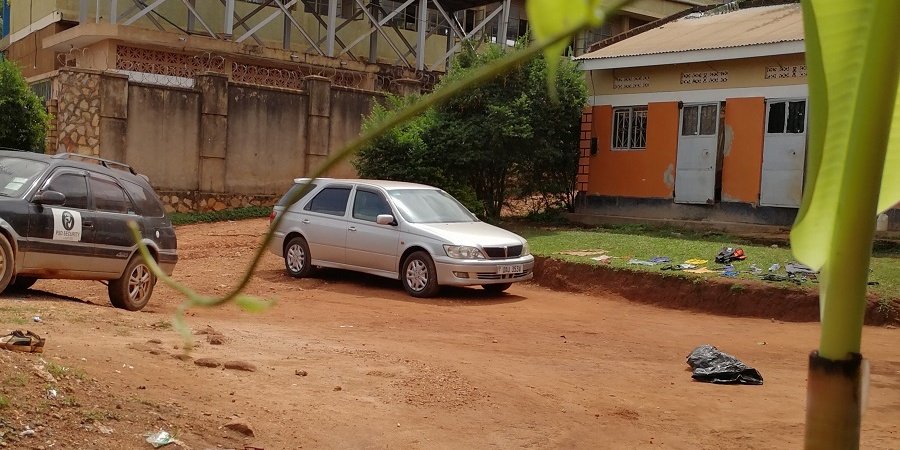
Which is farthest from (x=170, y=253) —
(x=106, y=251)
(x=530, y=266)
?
(x=530, y=266)

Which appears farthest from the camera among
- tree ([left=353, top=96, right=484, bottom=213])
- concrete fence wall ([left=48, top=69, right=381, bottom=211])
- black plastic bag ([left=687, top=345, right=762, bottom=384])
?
concrete fence wall ([left=48, top=69, right=381, bottom=211])

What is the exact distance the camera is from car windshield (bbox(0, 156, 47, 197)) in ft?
31.3

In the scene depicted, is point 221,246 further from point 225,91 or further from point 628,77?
point 628,77

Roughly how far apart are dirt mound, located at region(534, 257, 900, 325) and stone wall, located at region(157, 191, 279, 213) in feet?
29.9

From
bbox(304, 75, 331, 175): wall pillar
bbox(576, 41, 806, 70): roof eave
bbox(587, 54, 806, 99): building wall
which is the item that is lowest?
bbox(304, 75, 331, 175): wall pillar

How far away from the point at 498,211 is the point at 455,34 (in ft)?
34.5

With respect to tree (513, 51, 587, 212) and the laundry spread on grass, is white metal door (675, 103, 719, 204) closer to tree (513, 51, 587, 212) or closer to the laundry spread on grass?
tree (513, 51, 587, 212)

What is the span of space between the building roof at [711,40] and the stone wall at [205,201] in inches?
329

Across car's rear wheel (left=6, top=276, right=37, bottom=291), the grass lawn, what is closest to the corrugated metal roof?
the grass lawn

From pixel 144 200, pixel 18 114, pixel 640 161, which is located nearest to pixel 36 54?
pixel 18 114

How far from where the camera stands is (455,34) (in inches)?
1192

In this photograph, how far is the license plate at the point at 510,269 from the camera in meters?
13.2

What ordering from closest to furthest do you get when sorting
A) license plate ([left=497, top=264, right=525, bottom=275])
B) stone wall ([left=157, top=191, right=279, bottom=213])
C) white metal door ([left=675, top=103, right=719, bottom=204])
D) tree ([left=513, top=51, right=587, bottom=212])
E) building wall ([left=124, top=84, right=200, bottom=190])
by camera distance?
license plate ([left=497, top=264, right=525, bottom=275]), white metal door ([left=675, top=103, right=719, bottom=204]), building wall ([left=124, top=84, right=200, bottom=190]), tree ([left=513, top=51, right=587, bottom=212]), stone wall ([left=157, top=191, right=279, bottom=213])

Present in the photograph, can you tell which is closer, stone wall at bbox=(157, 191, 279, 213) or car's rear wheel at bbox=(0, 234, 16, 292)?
car's rear wheel at bbox=(0, 234, 16, 292)
